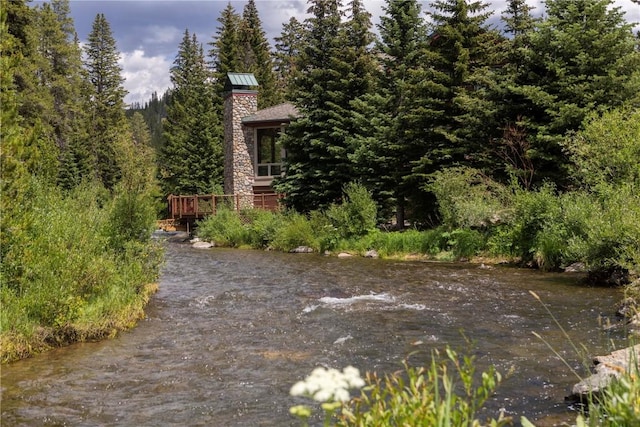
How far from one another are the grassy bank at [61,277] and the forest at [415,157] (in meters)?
0.03

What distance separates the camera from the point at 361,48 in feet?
78.6

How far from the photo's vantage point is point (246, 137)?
31.1m

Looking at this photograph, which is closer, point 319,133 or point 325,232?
point 325,232

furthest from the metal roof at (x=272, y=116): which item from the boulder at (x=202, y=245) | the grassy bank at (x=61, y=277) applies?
the grassy bank at (x=61, y=277)

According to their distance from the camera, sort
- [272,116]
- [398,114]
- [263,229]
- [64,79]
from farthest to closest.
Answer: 1. [64,79]
2. [272,116]
3. [263,229]
4. [398,114]

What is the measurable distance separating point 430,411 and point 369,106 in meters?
20.4

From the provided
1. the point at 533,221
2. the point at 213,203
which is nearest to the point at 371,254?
the point at 533,221

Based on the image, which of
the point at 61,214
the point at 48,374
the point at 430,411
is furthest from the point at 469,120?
the point at 430,411

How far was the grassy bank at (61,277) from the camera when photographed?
668 centimetres

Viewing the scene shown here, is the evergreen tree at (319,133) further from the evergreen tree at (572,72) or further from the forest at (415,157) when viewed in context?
the evergreen tree at (572,72)

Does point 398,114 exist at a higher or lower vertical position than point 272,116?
lower

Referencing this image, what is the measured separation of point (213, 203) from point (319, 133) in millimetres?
6944

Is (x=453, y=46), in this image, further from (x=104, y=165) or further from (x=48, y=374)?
(x=104, y=165)

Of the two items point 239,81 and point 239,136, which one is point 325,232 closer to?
point 239,136
